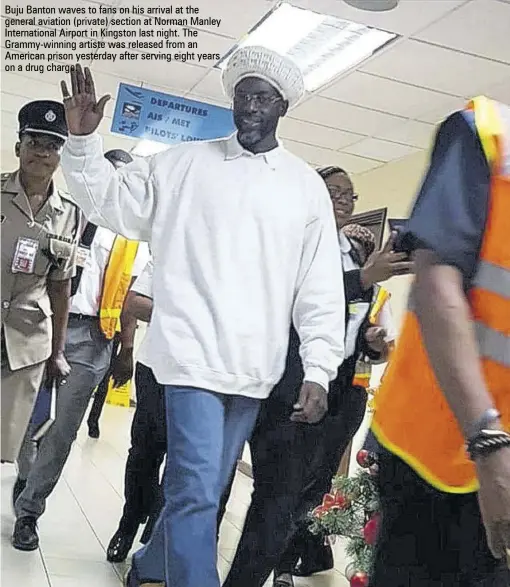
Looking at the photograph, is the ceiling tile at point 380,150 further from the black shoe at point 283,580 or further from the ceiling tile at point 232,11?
the black shoe at point 283,580

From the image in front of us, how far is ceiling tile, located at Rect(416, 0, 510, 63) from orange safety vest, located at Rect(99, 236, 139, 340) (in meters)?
1.57

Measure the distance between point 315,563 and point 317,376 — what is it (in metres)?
1.33

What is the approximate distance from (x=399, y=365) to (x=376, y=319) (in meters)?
1.90

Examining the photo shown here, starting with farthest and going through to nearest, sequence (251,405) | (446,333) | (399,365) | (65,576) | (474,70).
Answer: (474,70) < (65,576) < (251,405) < (399,365) < (446,333)

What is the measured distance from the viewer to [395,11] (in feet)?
12.7

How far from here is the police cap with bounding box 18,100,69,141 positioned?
276 cm

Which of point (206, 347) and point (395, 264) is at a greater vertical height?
point (395, 264)

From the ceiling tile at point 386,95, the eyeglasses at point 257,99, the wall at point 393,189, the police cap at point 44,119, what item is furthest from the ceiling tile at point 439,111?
the eyeglasses at point 257,99

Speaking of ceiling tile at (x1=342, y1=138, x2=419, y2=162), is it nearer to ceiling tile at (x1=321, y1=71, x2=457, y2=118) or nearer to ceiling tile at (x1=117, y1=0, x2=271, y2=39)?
ceiling tile at (x1=321, y1=71, x2=457, y2=118)

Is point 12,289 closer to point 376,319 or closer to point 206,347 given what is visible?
point 206,347

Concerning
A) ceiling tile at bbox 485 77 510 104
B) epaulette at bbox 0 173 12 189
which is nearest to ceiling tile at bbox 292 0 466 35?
ceiling tile at bbox 485 77 510 104

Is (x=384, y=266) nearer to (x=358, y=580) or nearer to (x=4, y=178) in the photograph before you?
(x=358, y=580)

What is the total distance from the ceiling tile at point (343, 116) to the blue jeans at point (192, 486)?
11.7 feet

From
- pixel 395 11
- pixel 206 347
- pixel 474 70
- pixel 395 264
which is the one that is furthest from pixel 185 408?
pixel 474 70
